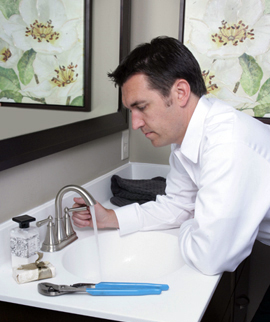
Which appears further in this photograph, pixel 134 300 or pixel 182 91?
pixel 182 91

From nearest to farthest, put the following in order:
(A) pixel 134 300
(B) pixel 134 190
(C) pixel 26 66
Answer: (A) pixel 134 300, (C) pixel 26 66, (B) pixel 134 190

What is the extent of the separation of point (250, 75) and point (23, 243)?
119 cm

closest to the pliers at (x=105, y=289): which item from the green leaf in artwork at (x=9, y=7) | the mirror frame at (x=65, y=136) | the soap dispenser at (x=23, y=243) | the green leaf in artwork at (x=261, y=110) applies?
the soap dispenser at (x=23, y=243)

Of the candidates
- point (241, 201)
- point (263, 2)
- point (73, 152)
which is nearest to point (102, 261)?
point (73, 152)

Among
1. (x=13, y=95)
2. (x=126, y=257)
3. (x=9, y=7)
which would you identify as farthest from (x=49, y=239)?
(x=9, y=7)

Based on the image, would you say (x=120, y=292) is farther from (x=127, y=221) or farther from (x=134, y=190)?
(x=134, y=190)

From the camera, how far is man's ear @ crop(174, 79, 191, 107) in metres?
1.29

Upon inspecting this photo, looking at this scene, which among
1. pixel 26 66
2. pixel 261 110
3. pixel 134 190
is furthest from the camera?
pixel 261 110

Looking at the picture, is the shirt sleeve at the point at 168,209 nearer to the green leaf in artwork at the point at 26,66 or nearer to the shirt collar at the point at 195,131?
the shirt collar at the point at 195,131

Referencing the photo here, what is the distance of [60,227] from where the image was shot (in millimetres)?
1317

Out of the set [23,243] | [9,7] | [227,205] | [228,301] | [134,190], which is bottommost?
[228,301]

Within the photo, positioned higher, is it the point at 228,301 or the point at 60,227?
the point at 60,227

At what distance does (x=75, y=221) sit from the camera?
1430mm

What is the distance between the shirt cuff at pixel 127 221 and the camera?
144 centimetres
